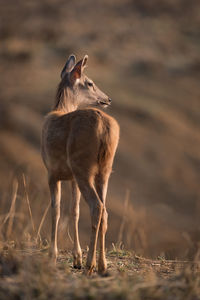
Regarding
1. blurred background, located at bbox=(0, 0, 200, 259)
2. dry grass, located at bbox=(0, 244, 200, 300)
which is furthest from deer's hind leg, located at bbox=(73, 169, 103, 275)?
blurred background, located at bbox=(0, 0, 200, 259)

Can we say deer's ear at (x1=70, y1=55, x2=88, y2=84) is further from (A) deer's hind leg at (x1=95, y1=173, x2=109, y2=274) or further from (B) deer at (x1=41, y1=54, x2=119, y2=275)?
(A) deer's hind leg at (x1=95, y1=173, x2=109, y2=274)

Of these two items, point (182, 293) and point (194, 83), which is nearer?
point (182, 293)

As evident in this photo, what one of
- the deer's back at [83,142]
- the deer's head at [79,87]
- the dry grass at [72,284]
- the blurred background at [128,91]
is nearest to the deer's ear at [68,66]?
the deer's head at [79,87]

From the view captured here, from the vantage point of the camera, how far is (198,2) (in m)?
59.2

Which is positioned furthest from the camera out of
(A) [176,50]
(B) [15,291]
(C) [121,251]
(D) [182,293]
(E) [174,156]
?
(A) [176,50]

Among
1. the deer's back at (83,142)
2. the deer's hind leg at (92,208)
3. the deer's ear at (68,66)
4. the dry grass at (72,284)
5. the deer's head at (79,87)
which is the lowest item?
the dry grass at (72,284)

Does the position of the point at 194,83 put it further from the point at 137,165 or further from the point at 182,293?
the point at 182,293

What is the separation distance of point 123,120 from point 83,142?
30.4 m

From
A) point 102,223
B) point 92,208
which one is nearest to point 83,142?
point 92,208

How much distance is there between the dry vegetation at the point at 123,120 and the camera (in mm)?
4774

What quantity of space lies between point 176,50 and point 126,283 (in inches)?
1836

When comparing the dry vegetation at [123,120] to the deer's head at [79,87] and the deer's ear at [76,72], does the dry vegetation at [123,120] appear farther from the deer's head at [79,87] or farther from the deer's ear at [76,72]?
the deer's ear at [76,72]

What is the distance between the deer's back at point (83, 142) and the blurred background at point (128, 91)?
402 inches

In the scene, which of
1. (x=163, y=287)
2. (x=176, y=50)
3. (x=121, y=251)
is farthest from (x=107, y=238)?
(x=176, y=50)
